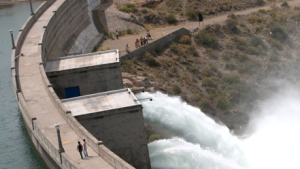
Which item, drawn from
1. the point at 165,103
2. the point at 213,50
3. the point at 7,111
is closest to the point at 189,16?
the point at 213,50

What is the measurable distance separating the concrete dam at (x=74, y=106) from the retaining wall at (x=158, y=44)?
22.9ft

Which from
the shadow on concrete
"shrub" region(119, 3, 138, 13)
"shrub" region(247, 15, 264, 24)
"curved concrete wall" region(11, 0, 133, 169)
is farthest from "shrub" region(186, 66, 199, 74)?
"shrub" region(247, 15, 264, 24)

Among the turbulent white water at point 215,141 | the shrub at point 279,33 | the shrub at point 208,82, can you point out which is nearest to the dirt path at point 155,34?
the shrub at point 279,33

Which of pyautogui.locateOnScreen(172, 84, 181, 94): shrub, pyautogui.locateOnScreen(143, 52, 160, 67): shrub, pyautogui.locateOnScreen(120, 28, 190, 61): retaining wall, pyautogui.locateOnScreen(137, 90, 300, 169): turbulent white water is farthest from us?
pyautogui.locateOnScreen(143, 52, 160, 67): shrub

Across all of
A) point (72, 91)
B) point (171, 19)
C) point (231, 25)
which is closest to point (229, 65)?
point (231, 25)

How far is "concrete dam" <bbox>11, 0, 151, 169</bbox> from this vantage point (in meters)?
24.9

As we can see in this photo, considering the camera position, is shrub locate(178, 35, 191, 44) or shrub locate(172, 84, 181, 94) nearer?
shrub locate(172, 84, 181, 94)

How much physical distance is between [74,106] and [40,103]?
2456 millimetres

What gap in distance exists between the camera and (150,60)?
49.6m

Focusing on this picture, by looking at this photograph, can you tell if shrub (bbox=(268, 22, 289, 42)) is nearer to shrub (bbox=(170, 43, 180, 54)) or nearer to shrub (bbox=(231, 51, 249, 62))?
shrub (bbox=(231, 51, 249, 62))

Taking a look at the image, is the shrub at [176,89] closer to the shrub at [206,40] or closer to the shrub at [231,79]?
the shrub at [231,79]

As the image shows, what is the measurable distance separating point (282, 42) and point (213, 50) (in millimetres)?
8338

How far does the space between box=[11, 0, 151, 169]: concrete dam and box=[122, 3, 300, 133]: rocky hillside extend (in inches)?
277

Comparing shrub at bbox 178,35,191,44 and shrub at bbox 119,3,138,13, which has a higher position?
shrub at bbox 119,3,138,13
